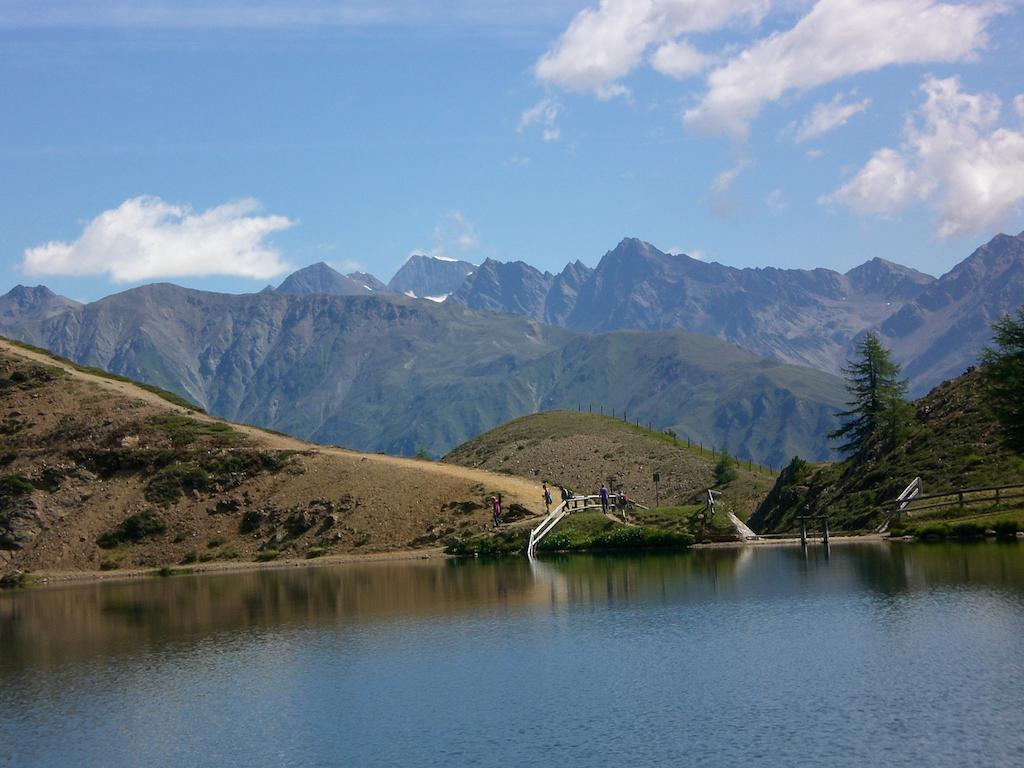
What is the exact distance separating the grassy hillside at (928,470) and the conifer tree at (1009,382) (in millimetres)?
2138

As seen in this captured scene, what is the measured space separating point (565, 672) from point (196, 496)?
2602 inches

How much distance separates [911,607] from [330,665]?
2560 centimetres

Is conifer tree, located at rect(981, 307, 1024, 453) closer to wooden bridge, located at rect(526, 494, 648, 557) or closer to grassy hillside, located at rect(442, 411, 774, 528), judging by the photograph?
wooden bridge, located at rect(526, 494, 648, 557)

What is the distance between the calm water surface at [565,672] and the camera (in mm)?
35312

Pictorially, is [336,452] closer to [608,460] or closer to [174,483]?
[174,483]

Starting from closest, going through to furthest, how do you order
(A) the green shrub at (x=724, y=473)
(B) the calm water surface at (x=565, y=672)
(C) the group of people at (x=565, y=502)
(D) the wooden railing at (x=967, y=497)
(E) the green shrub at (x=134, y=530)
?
1. (B) the calm water surface at (x=565, y=672)
2. (D) the wooden railing at (x=967, y=497)
3. (C) the group of people at (x=565, y=502)
4. (E) the green shrub at (x=134, y=530)
5. (A) the green shrub at (x=724, y=473)

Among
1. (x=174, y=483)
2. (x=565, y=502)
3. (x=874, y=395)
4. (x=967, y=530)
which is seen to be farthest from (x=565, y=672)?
(x=874, y=395)

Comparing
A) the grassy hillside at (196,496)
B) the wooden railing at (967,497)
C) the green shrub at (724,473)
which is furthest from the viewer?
the green shrub at (724,473)

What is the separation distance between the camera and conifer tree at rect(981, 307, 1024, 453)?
7594cm

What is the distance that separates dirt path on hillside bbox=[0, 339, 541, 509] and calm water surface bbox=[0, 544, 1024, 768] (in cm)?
3149

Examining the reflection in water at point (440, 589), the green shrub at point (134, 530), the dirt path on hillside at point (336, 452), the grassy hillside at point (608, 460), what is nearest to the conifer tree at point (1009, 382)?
the reflection in water at point (440, 589)

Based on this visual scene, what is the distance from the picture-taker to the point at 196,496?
341 ft

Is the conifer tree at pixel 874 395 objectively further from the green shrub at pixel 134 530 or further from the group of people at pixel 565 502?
the green shrub at pixel 134 530

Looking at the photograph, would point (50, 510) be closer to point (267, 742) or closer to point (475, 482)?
point (475, 482)
